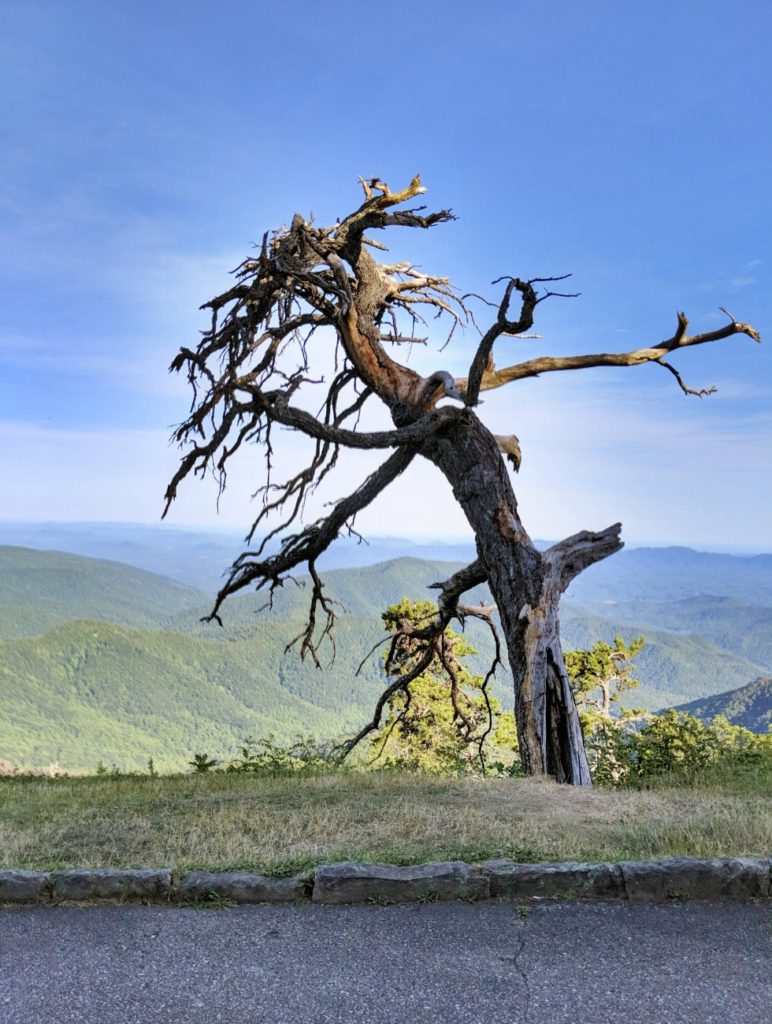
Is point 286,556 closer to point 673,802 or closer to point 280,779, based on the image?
point 280,779

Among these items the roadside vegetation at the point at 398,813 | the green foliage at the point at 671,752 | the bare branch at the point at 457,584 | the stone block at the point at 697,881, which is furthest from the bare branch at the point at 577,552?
the stone block at the point at 697,881

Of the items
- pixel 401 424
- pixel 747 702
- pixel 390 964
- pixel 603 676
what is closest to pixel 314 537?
pixel 401 424

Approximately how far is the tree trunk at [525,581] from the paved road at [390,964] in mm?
6794

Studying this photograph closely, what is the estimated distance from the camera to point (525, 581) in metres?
12.7

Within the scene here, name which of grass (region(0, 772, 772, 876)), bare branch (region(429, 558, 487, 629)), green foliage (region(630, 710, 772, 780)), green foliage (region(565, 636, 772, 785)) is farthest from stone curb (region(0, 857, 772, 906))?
bare branch (region(429, 558, 487, 629))

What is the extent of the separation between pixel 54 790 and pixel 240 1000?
7.80m

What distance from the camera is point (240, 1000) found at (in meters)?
4.41

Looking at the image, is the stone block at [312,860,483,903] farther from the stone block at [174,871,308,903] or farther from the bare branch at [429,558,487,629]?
the bare branch at [429,558,487,629]

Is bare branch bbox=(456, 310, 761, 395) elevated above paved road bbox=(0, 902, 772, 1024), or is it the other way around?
bare branch bbox=(456, 310, 761, 395)

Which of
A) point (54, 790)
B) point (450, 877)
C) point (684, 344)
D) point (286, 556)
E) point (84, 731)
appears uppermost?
point (684, 344)

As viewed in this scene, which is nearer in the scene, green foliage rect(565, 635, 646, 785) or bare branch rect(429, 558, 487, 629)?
bare branch rect(429, 558, 487, 629)

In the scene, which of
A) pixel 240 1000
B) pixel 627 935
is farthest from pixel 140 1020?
pixel 627 935

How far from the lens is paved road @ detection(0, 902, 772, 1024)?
4.28 m

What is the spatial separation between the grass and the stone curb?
0.24m
